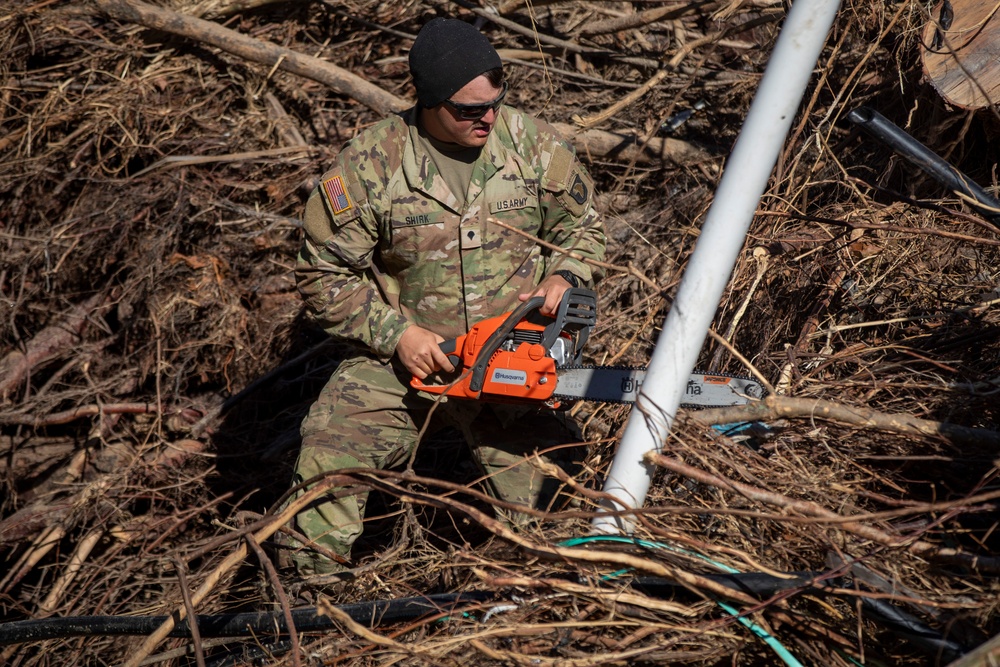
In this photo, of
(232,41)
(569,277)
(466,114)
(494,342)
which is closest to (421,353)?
(494,342)

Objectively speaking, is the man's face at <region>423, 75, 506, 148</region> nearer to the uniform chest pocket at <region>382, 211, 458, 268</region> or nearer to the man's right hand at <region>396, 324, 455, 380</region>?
the uniform chest pocket at <region>382, 211, 458, 268</region>

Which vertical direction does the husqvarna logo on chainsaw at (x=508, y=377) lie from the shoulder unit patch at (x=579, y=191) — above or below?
below

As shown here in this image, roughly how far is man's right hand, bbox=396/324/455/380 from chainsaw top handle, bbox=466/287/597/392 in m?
0.20

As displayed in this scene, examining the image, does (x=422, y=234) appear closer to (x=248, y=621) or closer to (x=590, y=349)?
(x=590, y=349)

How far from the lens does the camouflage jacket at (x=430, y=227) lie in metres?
3.02

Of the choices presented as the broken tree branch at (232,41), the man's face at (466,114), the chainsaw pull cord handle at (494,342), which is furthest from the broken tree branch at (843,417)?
the broken tree branch at (232,41)

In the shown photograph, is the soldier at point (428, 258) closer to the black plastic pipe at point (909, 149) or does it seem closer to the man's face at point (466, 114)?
the man's face at point (466, 114)

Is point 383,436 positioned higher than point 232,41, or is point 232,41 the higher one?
point 232,41

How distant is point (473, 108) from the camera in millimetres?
2822

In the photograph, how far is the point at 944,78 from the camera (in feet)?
11.3

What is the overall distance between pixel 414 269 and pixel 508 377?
2.18ft

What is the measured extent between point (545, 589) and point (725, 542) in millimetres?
538

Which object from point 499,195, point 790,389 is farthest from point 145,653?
point 790,389

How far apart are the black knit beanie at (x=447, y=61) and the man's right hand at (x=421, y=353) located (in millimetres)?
808
